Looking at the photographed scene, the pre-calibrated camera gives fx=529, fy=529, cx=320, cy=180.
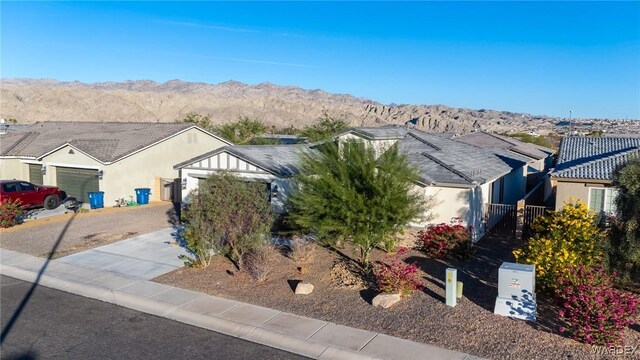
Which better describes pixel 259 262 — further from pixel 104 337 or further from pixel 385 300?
pixel 104 337

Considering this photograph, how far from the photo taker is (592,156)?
23.6 m

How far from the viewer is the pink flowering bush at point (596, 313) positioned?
928cm

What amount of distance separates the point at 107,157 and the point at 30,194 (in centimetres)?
391

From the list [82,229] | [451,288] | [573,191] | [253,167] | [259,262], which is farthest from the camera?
[253,167]

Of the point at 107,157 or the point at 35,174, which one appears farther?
the point at 35,174

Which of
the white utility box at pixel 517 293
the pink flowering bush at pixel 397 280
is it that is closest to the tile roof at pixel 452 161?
the pink flowering bush at pixel 397 280

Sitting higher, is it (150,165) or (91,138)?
(91,138)

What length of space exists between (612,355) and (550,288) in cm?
284

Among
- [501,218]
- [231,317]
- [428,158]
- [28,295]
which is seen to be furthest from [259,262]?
[501,218]

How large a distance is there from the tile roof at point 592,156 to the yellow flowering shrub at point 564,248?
12.3ft

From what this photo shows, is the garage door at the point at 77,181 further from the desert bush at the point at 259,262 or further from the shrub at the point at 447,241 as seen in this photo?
the shrub at the point at 447,241

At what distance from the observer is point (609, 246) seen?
38.1 ft

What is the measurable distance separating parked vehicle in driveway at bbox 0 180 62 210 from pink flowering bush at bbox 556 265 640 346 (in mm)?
22930

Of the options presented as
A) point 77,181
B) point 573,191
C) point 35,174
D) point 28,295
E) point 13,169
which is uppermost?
point 573,191
